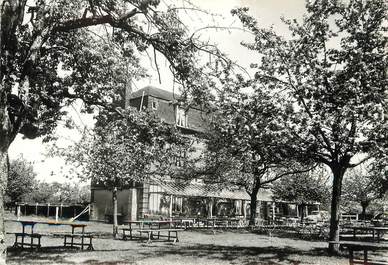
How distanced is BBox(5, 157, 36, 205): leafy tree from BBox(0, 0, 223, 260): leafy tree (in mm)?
38019

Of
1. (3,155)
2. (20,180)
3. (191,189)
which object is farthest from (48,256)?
(20,180)

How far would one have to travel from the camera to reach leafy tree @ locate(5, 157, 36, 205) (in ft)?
156

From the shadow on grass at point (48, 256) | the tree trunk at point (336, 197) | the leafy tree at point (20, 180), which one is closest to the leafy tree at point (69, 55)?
the shadow on grass at point (48, 256)

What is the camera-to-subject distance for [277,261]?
1403 cm

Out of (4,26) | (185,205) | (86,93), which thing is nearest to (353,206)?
(185,205)

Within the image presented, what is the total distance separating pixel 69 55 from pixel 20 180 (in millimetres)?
39472

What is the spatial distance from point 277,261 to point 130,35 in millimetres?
8541

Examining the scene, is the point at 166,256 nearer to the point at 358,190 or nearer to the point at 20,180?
the point at 20,180

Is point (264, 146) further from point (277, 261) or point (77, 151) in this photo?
point (77, 151)

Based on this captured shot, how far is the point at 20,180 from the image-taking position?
4816cm

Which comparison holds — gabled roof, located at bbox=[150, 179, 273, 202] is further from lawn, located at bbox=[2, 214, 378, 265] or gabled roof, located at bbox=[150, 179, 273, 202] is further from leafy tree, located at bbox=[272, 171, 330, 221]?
lawn, located at bbox=[2, 214, 378, 265]

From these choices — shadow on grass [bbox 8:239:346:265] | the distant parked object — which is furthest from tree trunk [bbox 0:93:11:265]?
the distant parked object

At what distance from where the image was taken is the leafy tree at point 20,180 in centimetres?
4766

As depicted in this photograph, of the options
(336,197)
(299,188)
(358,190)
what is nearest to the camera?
(336,197)
